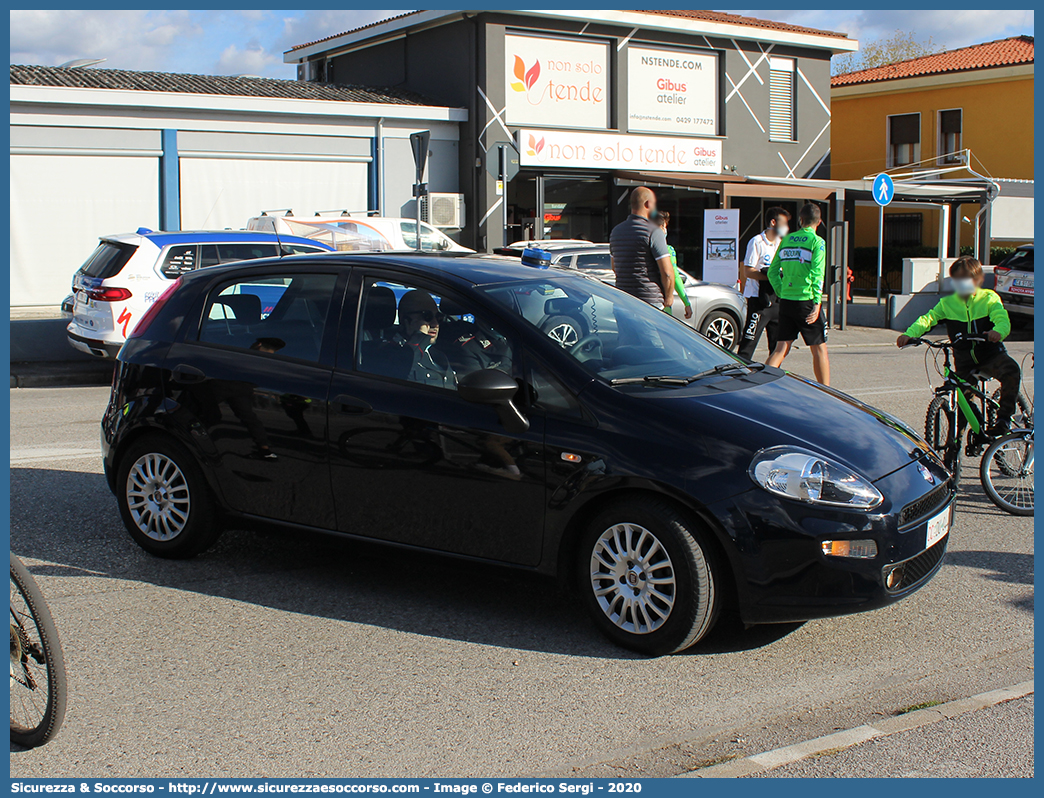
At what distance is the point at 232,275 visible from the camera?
5.69 meters

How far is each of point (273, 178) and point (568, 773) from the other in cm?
2284

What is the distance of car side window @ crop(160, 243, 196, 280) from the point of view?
504 inches

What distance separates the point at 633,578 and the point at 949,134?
36.4 meters

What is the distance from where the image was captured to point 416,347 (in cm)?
498

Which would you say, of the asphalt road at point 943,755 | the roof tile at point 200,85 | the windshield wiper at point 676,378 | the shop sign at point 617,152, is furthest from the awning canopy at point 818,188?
the asphalt road at point 943,755

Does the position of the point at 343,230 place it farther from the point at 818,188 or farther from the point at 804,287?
the point at 818,188

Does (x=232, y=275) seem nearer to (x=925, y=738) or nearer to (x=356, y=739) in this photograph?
(x=356, y=739)

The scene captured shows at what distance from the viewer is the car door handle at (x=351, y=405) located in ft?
16.2

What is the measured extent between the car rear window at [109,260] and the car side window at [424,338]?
8.47 m

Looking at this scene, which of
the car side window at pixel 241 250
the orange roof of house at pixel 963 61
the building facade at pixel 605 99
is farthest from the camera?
the orange roof of house at pixel 963 61

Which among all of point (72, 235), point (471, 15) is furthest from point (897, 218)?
point (72, 235)

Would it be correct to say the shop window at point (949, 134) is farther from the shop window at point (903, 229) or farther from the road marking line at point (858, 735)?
the road marking line at point (858, 735)

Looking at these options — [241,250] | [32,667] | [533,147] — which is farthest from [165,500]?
[533,147]

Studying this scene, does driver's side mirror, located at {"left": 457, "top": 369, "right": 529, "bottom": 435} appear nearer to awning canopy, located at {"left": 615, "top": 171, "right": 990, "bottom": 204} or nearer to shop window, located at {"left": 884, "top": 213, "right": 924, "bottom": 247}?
awning canopy, located at {"left": 615, "top": 171, "right": 990, "bottom": 204}
